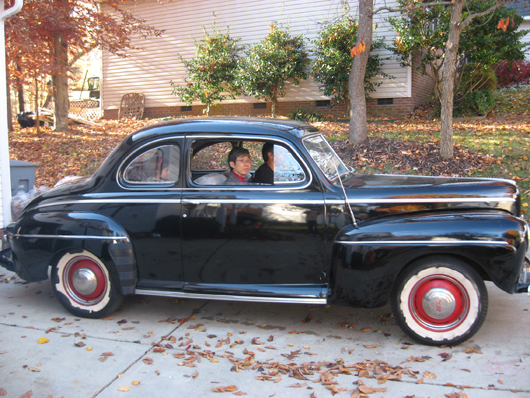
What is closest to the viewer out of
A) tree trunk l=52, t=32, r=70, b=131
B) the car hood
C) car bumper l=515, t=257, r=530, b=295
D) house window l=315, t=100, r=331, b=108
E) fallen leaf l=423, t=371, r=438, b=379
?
fallen leaf l=423, t=371, r=438, b=379

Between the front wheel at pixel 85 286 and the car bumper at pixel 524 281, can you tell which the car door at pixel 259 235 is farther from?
the car bumper at pixel 524 281

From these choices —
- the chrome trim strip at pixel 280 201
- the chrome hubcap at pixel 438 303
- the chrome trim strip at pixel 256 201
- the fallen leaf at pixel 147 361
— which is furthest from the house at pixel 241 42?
the fallen leaf at pixel 147 361

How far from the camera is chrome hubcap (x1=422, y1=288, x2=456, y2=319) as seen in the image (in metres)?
3.64

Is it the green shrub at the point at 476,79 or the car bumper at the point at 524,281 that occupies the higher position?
the green shrub at the point at 476,79

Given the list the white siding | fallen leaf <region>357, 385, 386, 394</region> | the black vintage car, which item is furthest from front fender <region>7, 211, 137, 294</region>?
the white siding

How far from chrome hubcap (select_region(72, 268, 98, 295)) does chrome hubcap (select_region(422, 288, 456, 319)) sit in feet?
9.92

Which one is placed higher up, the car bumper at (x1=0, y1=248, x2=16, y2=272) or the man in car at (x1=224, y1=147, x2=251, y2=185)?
the man in car at (x1=224, y1=147, x2=251, y2=185)

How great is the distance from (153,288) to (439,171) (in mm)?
6463

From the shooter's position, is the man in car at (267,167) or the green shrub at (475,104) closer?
the man in car at (267,167)

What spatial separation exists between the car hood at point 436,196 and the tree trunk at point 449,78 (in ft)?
17.5

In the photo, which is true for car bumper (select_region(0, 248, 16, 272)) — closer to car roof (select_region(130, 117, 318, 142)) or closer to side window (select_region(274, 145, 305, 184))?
car roof (select_region(130, 117, 318, 142))

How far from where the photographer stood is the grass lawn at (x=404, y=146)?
29.0ft

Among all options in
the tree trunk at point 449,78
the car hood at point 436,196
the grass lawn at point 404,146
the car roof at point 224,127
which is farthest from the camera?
the grass lawn at point 404,146

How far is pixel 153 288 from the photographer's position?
4.22 meters
